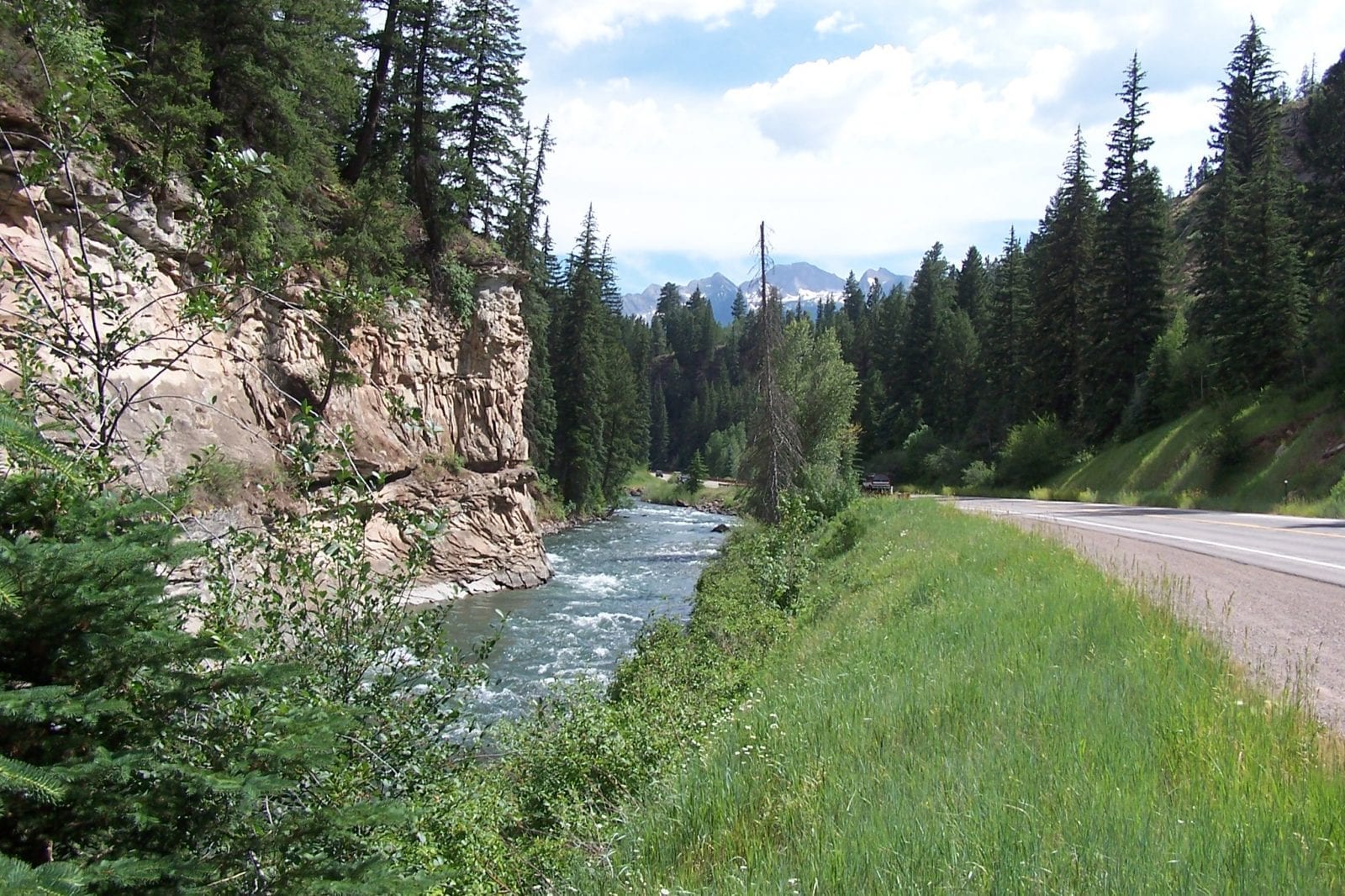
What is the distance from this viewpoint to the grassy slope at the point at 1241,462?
71.6ft

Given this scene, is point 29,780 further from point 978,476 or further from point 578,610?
point 978,476

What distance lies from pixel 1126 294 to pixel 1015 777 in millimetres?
41896

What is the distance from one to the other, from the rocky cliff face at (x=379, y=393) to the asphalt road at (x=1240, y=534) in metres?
12.5

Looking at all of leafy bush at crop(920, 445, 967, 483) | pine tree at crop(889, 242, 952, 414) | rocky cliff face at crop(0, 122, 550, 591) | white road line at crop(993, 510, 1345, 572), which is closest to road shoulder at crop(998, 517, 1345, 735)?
white road line at crop(993, 510, 1345, 572)

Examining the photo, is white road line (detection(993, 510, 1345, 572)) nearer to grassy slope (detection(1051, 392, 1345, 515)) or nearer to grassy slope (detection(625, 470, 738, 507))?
grassy slope (detection(1051, 392, 1345, 515))

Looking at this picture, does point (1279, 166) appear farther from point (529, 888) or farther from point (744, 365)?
point (529, 888)

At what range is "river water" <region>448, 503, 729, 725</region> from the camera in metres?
14.1

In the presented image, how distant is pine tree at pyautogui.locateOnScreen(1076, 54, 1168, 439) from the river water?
21.0 metres

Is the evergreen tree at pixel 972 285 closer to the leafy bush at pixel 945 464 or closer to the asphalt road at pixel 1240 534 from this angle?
the leafy bush at pixel 945 464

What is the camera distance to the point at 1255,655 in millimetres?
5938

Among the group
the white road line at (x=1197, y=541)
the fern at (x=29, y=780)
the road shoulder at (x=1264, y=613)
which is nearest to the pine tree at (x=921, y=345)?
the white road line at (x=1197, y=541)

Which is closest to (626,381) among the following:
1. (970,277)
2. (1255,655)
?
(970,277)

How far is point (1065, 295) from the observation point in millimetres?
44062

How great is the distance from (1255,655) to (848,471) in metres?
22.9
